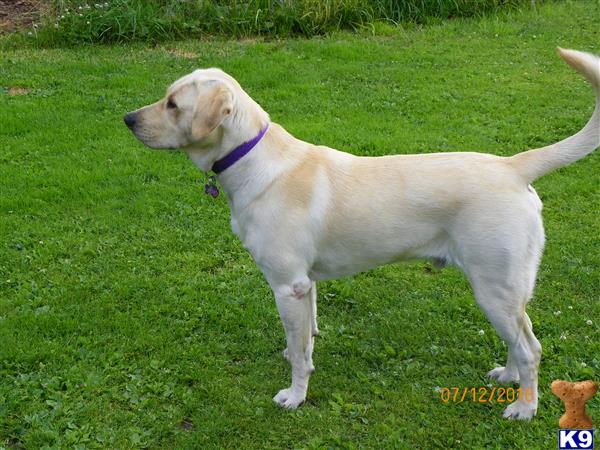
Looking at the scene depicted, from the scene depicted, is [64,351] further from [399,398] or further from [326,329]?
[399,398]

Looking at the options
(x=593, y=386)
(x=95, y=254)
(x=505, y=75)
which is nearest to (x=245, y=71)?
(x=505, y=75)

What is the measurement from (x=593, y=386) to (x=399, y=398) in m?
1.04

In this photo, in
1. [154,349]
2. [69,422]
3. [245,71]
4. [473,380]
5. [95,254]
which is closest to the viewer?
[69,422]

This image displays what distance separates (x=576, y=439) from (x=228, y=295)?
2.41m

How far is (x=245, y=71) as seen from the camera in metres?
8.49

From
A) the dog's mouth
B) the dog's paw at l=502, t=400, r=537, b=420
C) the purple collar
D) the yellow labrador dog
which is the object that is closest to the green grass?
the dog's mouth

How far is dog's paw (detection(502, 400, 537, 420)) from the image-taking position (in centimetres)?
362

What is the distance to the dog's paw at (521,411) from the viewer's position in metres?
3.62

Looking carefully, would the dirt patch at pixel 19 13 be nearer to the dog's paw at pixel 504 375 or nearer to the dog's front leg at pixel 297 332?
the dog's front leg at pixel 297 332

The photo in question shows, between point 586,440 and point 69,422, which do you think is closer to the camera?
point 586,440

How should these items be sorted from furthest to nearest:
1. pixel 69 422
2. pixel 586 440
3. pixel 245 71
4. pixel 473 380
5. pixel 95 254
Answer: pixel 245 71, pixel 95 254, pixel 473 380, pixel 69 422, pixel 586 440

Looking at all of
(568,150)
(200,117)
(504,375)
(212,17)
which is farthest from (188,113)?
(212,17)

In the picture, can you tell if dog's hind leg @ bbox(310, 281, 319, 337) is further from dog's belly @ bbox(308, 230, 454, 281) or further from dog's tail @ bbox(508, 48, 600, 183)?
dog's tail @ bbox(508, 48, 600, 183)

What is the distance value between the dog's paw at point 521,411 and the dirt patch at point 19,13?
9164 millimetres
